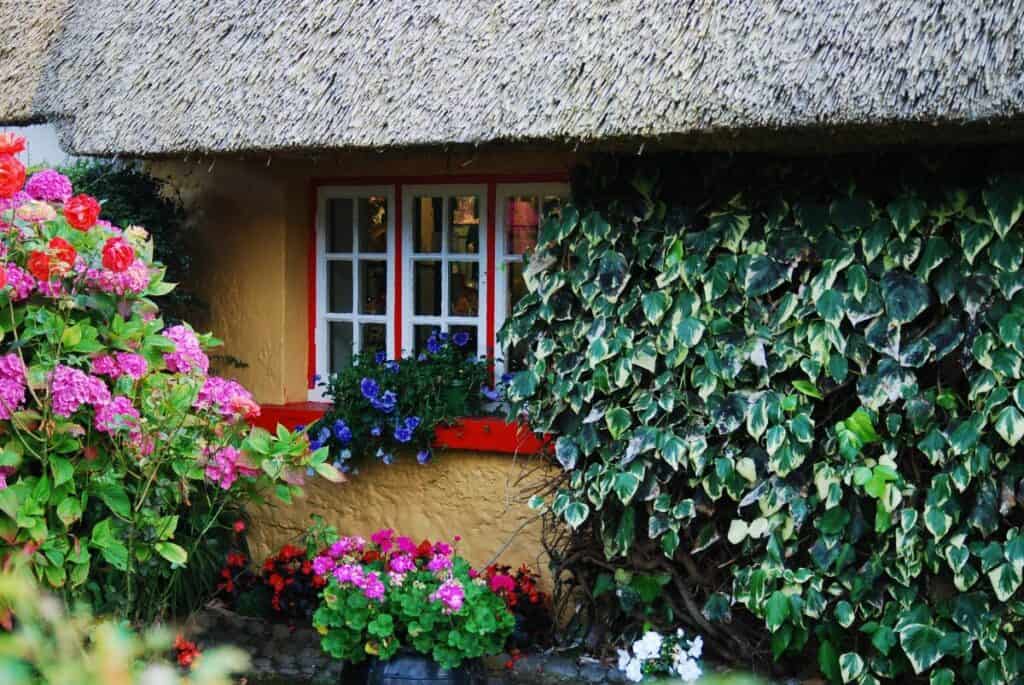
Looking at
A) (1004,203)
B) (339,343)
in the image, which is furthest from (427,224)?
(1004,203)

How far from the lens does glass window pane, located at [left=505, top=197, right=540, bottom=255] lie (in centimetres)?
546

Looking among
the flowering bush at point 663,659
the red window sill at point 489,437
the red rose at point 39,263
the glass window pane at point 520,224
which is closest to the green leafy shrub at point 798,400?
the flowering bush at point 663,659

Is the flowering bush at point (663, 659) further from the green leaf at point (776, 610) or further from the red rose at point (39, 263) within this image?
the red rose at point (39, 263)

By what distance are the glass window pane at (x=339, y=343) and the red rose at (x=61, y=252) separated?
2227 mm

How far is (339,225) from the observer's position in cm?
602

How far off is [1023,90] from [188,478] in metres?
3.02

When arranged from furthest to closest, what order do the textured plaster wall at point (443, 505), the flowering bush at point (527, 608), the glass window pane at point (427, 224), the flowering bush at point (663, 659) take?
→ the glass window pane at point (427, 224) → the textured plaster wall at point (443, 505) → the flowering bush at point (527, 608) → the flowering bush at point (663, 659)

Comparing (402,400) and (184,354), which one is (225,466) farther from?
(402,400)

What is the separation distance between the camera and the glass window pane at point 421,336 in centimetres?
573

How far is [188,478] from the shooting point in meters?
4.32

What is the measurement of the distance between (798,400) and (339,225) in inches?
104

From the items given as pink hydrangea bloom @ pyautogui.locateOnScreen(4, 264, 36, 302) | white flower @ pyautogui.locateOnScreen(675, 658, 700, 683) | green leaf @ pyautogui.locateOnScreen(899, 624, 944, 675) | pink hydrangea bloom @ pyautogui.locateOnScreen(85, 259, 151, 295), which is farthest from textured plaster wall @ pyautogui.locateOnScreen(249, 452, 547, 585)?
pink hydrangea bloom @ pyautogui.locateOnScreen(4, 264, 36, 302)

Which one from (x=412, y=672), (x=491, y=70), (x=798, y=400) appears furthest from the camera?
(x=491, y=70)

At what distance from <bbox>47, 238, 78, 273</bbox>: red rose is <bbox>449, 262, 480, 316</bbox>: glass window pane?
2097 mm
